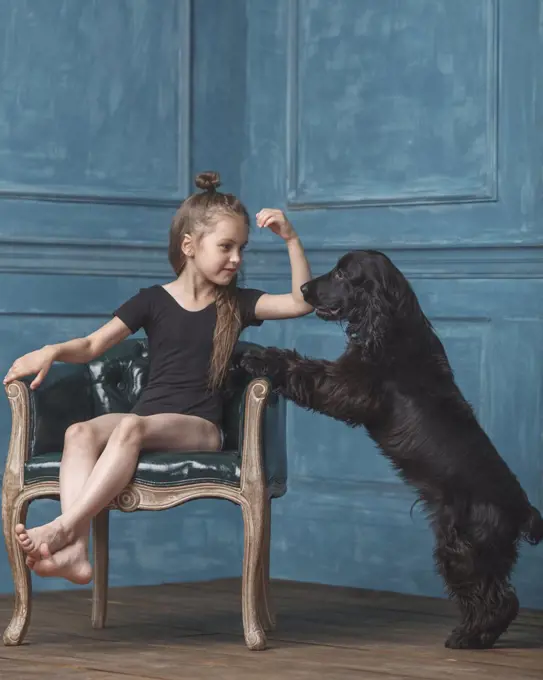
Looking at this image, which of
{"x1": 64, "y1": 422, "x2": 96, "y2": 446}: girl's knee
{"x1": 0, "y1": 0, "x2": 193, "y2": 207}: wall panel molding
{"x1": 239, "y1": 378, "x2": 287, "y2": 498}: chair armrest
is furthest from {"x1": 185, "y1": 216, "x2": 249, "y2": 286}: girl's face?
{"x1": 0, "y1": 0, "x2": 193, "y2": 207}: wall panel molding

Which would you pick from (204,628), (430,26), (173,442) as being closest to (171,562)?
(204,628)

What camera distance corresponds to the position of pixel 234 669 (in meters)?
3.34

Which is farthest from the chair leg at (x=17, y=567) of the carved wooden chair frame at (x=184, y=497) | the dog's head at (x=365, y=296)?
the dog's head at (x=365, y=296)

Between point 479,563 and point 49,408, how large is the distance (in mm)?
1102

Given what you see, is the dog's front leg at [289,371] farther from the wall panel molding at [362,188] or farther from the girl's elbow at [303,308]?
the wall panel molding at [362,188]

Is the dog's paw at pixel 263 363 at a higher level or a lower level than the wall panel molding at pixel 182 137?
lower

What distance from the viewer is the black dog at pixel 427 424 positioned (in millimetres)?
3512

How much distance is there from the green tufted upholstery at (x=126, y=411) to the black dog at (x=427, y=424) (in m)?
0.20

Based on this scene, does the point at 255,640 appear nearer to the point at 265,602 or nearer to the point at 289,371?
the point at 265,602

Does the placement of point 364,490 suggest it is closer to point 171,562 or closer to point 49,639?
point 171,562

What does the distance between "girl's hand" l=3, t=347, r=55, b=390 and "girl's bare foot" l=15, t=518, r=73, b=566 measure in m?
→ 0.39

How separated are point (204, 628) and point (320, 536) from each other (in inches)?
36.4

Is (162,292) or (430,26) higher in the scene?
(430,26)

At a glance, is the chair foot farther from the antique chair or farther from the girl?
the girl
